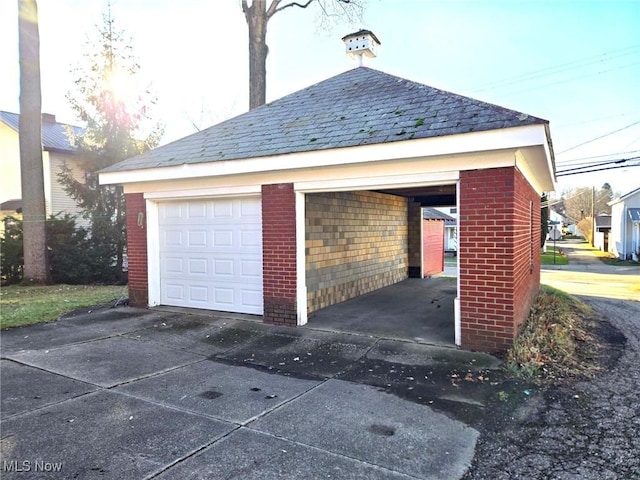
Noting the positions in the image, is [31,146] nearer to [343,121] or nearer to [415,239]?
[343,121]

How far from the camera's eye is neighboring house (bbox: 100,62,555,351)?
5.54m

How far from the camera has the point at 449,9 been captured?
1052 cm

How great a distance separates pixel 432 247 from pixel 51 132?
66.0ft

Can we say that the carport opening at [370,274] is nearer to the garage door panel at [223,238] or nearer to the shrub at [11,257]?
the garage door panel at [223,238]

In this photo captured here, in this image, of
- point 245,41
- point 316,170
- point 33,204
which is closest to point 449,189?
point 316,170

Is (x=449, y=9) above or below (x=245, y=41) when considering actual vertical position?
below

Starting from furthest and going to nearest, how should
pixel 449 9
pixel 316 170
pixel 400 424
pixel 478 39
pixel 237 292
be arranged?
1. pixel 478 39
2. pixel 449 9
3. pixel 237 292
4. pixel 316 170
5. pixel 400 424

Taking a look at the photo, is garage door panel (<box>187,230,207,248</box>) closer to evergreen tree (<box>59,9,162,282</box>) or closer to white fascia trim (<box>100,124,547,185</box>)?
white fascia trim (<box>100,124,547,185</box>)

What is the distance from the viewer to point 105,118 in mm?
15789

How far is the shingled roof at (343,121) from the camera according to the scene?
18.7ft

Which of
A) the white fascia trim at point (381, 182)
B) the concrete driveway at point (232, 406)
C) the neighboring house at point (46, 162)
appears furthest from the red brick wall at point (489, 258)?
the neighboring house at point (46, 162)

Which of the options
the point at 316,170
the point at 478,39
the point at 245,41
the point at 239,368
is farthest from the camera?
the point at 245,41

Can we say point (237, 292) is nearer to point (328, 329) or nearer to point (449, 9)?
point (328, 329)

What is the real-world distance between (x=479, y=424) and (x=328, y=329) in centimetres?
343
